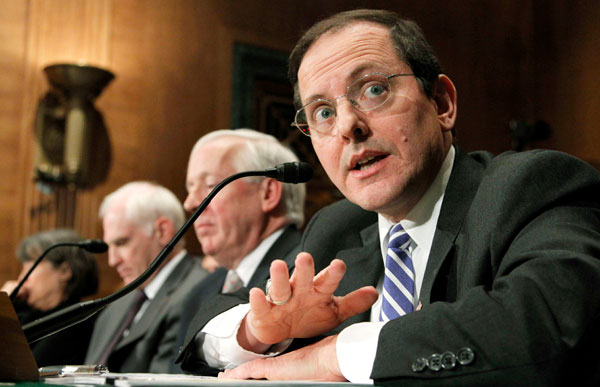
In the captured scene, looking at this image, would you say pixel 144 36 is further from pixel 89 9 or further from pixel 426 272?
pixel 426 272

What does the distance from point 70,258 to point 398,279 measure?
321 centimetres

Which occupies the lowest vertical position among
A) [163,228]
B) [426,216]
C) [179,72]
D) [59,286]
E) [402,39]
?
[59,286]

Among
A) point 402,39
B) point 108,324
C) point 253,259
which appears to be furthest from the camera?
point 108,324

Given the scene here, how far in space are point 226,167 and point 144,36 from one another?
101 inches

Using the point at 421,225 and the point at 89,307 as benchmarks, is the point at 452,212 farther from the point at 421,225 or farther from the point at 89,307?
the point at 89,307

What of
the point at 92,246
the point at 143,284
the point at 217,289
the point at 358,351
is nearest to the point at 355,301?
the point at 358,351

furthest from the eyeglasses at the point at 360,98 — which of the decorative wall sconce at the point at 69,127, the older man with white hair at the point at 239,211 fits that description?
the decorative wall sconce at the point at 69,127

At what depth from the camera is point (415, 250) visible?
1.83 metres

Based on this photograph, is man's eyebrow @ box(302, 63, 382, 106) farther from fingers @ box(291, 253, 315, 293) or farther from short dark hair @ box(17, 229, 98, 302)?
short dark hair @ box(17, 229, 98, 302)

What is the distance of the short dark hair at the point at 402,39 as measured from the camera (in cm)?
194

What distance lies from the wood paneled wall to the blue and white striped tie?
3.75 meters

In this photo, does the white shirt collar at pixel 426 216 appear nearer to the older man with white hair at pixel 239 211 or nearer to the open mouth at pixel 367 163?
the open mouth at pixel 367 163

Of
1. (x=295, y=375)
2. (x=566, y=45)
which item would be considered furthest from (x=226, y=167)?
(x=566, y=45)

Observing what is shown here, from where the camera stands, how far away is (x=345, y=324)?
6.04 feet
